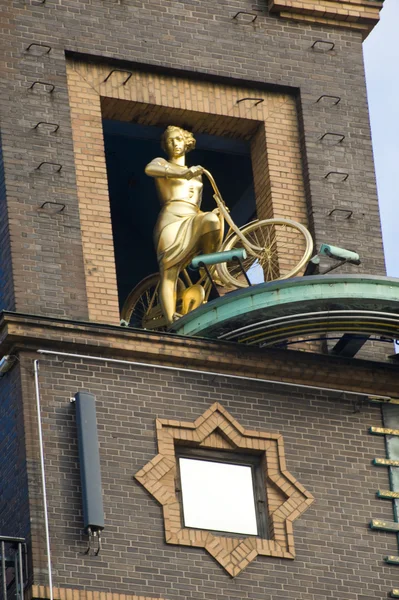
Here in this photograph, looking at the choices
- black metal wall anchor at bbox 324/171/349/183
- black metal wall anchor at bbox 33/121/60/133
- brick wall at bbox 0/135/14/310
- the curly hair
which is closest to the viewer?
brick wall at bbox 0/135/14/310

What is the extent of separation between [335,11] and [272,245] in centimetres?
366

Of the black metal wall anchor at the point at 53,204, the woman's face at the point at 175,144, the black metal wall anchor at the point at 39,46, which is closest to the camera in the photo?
the black metal wall anchor at the point at 53,204

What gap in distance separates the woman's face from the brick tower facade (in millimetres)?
351

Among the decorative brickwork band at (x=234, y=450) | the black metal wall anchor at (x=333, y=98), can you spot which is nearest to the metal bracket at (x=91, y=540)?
the decorative brickwork band at (x=234, y=450)

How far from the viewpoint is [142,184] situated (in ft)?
133

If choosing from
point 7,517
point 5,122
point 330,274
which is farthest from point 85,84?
point 7,517

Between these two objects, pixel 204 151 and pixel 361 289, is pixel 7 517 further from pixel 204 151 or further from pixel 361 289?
pixel 204 151

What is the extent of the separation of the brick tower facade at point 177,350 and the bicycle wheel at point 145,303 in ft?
5.90

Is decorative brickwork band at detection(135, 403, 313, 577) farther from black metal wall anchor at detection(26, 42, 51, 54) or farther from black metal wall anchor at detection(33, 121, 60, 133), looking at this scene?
black metal wall anchor at detection(26, 42, 51, 54)

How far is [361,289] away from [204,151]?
615 cm

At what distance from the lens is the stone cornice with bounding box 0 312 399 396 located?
110ft

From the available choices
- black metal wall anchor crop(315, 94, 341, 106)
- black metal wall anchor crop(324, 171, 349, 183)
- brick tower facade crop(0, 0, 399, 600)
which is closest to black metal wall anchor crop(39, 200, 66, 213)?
brick tower facade crop(0, 0, 399, 600)

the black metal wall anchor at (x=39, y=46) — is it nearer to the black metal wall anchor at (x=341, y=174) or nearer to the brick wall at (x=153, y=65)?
→ the brick wall at (x=153, y=65)

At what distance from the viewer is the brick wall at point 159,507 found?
107ft
